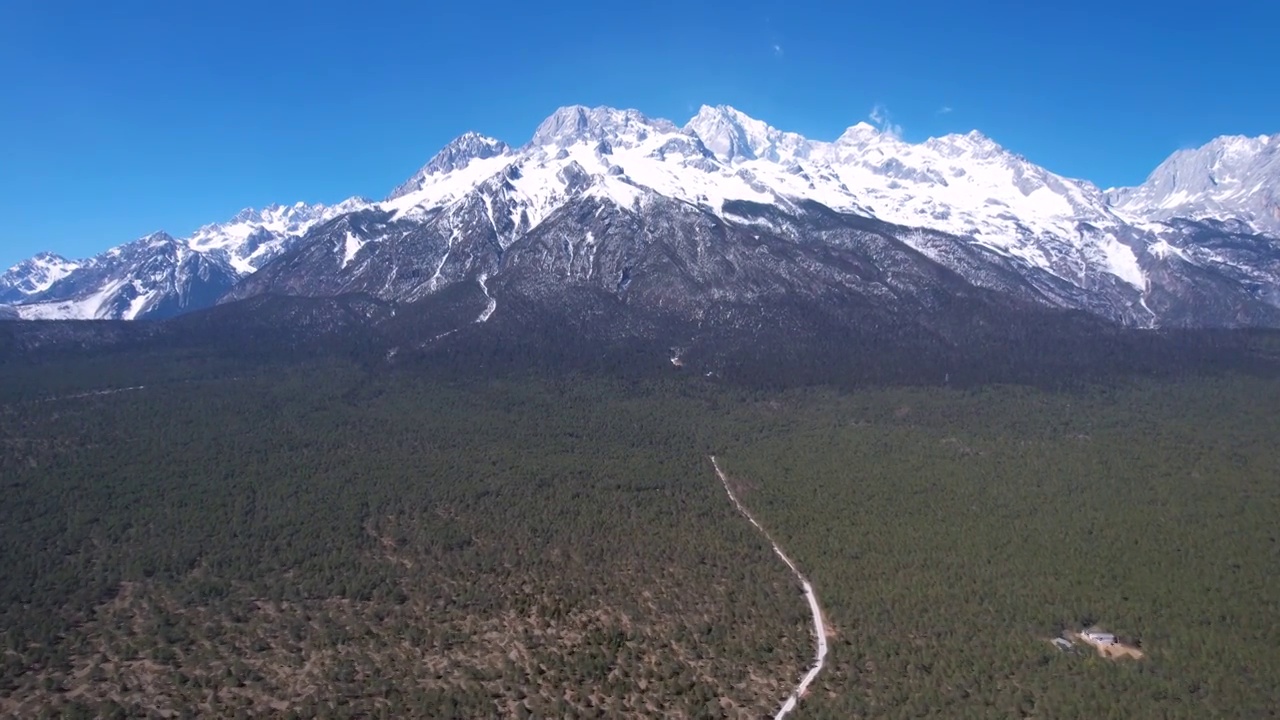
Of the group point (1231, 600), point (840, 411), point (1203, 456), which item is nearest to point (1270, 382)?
point (1203, 456)

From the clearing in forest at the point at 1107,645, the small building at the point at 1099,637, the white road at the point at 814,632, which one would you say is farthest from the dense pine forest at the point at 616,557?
the small building at the point at 1099,637

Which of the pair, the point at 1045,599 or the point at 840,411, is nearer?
the point at 1045,599

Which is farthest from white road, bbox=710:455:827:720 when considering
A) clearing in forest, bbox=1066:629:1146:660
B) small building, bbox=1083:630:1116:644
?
small building, bbox=1083:630:1116:644

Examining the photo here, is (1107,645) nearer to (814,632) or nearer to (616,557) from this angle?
(814,632)

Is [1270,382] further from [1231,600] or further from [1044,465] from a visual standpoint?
[1231,600]

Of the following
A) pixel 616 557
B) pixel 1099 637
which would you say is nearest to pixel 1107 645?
pixel 1099 637

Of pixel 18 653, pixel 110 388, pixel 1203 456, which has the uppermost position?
pixel 110 388

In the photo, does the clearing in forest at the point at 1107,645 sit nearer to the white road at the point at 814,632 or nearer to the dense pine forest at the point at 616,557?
the dense pine forest at the point at 616,557

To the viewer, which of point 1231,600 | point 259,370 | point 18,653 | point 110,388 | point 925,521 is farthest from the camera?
point 259,370
